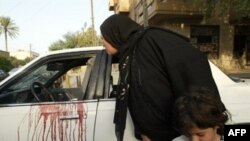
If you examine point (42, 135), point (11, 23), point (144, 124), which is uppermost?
point (11, 23)

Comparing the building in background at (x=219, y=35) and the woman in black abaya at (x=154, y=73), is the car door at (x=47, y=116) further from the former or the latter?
the building in background at (x=219, y=35)

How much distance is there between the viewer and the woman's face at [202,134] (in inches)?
84.3

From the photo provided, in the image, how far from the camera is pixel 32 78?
11.9 feet

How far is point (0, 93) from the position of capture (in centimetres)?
344

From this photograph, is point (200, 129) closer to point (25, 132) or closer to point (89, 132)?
point (89, 132)

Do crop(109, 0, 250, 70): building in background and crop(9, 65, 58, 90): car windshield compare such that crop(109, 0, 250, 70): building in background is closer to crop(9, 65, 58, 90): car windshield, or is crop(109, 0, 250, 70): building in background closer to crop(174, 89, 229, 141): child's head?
crop(9, 65, 58, 90): car windshield

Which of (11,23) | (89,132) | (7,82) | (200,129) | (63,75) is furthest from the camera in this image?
(11,23)

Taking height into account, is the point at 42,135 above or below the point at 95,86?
below

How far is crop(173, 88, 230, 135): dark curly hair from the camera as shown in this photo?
6.89ft

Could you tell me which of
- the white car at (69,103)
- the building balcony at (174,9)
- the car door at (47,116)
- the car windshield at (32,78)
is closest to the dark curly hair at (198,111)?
the white car at (69,103)

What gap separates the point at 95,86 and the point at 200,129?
4.71 ft

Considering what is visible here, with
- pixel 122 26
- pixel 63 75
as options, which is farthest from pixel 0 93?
pixel 122 26

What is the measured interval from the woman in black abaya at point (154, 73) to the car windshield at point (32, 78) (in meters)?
1.24

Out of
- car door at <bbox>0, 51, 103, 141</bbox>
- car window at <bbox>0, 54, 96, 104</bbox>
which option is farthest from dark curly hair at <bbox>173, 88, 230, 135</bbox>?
car window at <bbox>0, 54, 96, 104</bbox>
